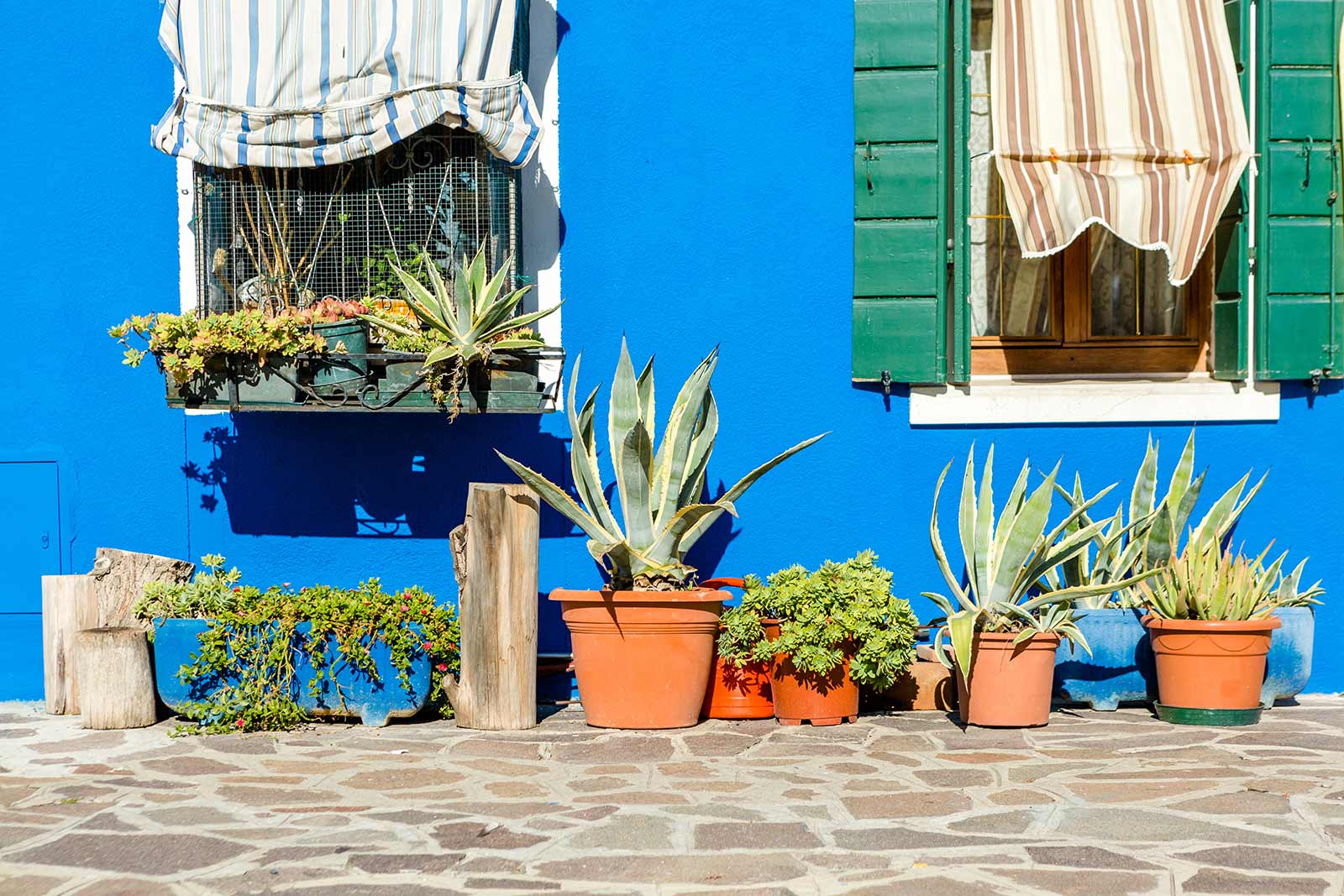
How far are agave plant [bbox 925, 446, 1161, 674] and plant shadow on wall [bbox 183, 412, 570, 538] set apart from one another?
164 cm

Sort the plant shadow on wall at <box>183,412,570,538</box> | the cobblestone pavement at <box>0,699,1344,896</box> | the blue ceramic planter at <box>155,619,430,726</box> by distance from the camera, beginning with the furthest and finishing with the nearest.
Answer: the plant shadow on wall at <box>183,412,570,538</box> → the blue ceramic planter at <box>155,619,430,726</box> → the cobblestone pavement at <box>0,699,1344,896</box>

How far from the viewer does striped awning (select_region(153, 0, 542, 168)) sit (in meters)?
5.25

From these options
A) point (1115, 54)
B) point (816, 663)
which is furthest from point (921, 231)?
point (816, 663)

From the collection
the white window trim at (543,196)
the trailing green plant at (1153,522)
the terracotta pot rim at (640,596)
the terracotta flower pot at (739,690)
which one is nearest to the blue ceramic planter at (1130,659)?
the trailing green plant at (1153,522)

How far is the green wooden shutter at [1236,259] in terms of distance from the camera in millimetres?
5543

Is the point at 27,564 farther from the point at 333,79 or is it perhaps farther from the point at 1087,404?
the point at 1087,404

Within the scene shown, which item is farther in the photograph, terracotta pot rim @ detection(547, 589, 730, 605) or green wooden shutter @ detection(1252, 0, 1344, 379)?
green wooden shutter @ detection(1252, 0, 1344, 379)

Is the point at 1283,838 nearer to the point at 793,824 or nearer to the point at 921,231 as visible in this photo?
the point at 793,824

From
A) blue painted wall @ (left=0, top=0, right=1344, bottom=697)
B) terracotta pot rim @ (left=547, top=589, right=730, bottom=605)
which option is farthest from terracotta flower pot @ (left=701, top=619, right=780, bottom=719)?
blue painted wall @ (left=0, top=0, right=1344, bottom=697)

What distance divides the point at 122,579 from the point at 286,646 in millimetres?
858

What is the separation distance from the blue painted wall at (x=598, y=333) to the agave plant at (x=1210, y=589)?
24.6 inches

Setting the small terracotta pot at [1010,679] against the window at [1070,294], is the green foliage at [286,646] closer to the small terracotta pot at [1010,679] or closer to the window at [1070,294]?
the small terracotta pot at [1010,679]

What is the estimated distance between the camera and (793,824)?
377 cm

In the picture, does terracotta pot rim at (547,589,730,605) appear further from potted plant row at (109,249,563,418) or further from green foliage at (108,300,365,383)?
green foliage at (108,300,365,383)
